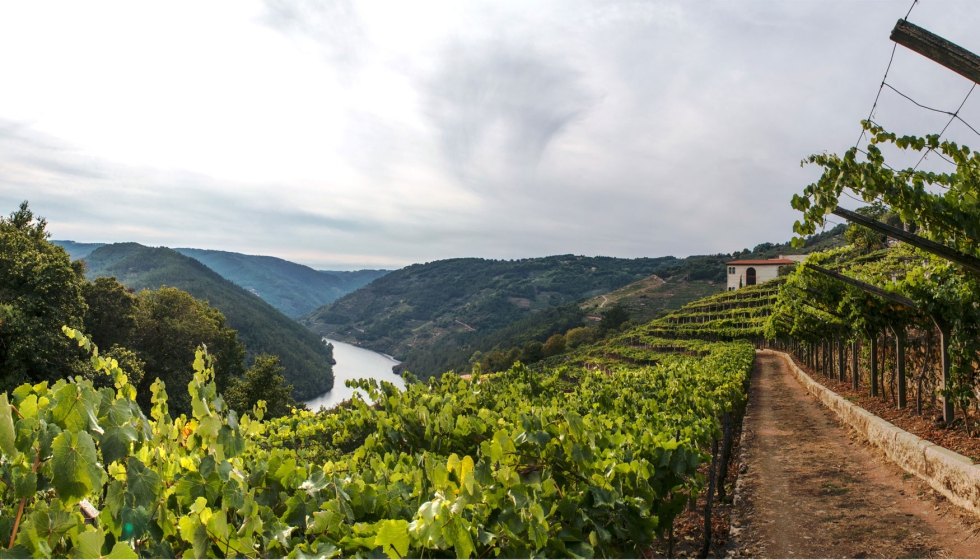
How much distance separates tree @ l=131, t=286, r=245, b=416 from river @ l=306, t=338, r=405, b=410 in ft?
115

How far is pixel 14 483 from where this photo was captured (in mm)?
1082

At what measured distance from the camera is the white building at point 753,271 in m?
60.8

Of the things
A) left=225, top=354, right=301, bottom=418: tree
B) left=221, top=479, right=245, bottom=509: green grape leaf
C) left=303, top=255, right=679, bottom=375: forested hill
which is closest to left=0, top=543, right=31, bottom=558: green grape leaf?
left=221, top=479, right=245, bottom=509: green grape leaf

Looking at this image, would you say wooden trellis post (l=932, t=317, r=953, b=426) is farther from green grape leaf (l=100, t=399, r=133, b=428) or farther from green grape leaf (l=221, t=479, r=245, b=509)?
green grape leaf (l=100, t=399, r=133, b=428)

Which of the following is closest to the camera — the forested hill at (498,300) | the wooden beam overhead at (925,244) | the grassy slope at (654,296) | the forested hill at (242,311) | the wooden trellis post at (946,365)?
the wooden beam overhead at (925,244)

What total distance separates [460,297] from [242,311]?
83895mm

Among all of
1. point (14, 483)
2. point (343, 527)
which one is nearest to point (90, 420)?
point (14, 483)

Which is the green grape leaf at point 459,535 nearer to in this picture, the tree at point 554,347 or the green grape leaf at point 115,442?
the green grape leaf at point 115,442

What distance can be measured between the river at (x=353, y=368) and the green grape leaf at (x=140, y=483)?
64.1 meters

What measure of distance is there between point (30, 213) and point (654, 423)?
31417mm

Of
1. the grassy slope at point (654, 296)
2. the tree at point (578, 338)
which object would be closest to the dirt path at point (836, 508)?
the tree at point (578, 338)

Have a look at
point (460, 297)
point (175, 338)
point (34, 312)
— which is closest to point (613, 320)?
point (175, 338)

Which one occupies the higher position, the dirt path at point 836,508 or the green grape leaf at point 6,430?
the green grape leaf at point 6,430

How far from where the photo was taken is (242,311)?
229ft
